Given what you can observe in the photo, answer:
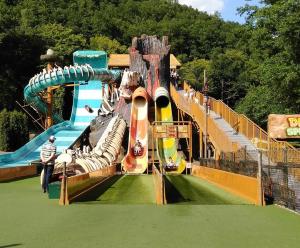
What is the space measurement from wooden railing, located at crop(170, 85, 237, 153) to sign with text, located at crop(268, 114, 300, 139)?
6488 mm

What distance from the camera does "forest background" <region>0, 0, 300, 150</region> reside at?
1246 inches

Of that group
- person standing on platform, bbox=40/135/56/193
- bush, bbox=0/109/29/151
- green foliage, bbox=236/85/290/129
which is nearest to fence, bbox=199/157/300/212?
person standing on platform, bbox=40/135/56/193

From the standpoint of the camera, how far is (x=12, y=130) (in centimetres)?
4100

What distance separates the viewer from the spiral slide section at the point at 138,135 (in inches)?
1182

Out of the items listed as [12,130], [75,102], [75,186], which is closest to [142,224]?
[75,186]

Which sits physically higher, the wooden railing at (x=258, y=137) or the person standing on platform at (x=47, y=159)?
the wooden railing at (x=258, y=137)

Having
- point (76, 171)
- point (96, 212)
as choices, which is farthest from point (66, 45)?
point (96, 212)

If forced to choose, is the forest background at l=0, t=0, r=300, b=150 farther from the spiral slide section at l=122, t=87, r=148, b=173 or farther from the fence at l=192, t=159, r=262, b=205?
the fence at l=192, t=159, r=262, b=205

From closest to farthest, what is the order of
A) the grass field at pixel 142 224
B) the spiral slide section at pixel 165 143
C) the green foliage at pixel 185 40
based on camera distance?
the grass field at pixel 142 224, the spiral slide section at pixel 165 143, the green foliage at pixel 185 40

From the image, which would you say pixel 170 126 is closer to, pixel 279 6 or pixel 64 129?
pixel 279 6

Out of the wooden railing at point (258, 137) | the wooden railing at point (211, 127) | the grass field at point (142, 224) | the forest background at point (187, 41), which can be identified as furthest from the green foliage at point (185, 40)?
the grass field at point (142, 224)

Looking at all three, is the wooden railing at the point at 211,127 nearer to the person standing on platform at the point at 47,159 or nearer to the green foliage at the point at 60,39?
the person standing on platform at the point at 47,159

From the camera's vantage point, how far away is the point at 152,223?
9227 mm

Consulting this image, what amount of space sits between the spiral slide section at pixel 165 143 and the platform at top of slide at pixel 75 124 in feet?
21.7
